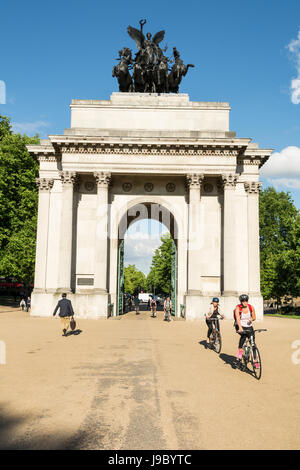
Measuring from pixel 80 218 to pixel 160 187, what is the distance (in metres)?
6.48

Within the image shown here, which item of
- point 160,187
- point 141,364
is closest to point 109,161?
point 160,187

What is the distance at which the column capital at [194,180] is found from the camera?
25953mm

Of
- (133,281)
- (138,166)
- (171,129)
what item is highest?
(171,129)

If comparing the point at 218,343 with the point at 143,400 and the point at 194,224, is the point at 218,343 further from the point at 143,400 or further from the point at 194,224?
the point at 194,224

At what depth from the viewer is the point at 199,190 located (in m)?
26.2

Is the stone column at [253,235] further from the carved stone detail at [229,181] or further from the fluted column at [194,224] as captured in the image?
the fluted column at [194,224]

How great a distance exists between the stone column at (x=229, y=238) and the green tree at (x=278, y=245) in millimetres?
20563

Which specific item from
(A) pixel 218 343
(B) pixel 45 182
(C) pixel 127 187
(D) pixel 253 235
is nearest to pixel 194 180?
(C) pixel 127 187

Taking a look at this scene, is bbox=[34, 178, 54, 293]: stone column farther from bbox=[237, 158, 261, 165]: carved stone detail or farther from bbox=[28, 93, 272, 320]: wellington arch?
bbox=[237, 158, 261, 165]: carved stone detail

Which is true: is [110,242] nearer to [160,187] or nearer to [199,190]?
[160,187]

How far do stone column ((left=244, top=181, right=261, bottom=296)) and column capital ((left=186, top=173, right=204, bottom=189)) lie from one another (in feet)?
12.3

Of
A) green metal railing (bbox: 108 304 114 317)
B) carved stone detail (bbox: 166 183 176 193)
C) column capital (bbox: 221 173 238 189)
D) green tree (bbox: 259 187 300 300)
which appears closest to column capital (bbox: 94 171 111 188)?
carved stone detail (bbox: 166 183 176 193)

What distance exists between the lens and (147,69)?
29594 millimetres
